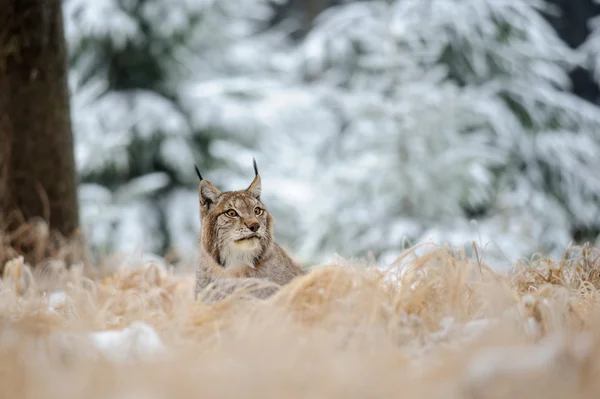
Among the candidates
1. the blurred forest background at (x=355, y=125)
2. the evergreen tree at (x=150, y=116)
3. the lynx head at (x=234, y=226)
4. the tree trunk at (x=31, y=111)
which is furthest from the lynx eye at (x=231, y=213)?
the evergreen tree at (x=150, y=116)

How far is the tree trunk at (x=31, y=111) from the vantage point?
3180 millimetres

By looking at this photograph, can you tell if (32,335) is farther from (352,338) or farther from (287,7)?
(287,7)

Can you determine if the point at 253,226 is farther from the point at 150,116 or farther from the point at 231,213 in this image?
the point at 150,116

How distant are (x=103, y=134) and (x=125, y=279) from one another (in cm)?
540

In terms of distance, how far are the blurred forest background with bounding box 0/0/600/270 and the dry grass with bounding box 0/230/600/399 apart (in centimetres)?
477

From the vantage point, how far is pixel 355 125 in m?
7.51

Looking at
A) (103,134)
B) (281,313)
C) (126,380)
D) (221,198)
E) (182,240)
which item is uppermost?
(126,380)

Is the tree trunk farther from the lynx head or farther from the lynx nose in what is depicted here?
the lynx nose

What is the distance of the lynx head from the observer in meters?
2.06

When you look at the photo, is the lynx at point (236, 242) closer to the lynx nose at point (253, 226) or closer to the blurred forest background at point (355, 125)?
the lynx nose at point (253, 226)

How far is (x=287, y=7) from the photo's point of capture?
535 inches

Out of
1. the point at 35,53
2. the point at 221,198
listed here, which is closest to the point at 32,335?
the point at 221,198

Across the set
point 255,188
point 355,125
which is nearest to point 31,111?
point 255,188

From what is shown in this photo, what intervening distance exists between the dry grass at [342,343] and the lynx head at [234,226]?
12.3 inches
